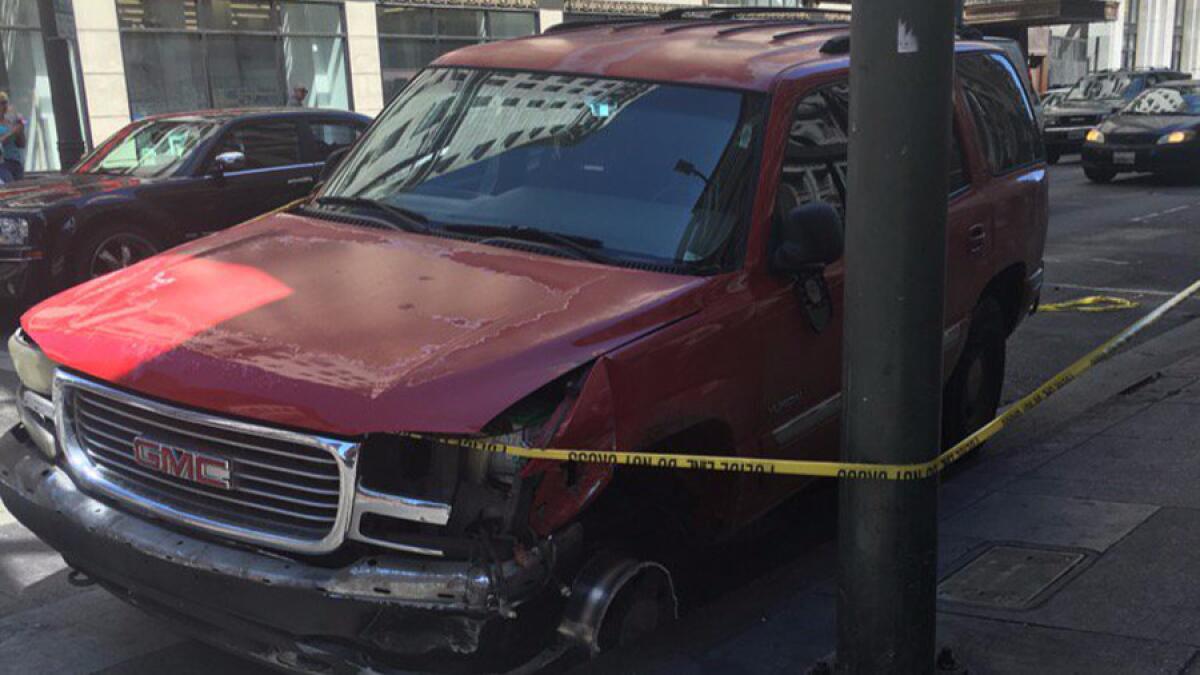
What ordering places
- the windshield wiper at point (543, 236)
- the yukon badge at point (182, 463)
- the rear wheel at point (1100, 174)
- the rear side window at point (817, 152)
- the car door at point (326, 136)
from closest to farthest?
the yukon badge at point (182, 463) → the windshield wiper at point (543, 236) → the rear side window at point (817, 152) → the car door at point (326, 136) → the rear wheel at point (1100, 174)

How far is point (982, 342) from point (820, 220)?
2.39m

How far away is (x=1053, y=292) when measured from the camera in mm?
10828

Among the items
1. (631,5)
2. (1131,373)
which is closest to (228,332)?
(1131,373)

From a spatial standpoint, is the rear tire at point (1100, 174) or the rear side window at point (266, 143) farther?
the rear tire at point (1100, 174)

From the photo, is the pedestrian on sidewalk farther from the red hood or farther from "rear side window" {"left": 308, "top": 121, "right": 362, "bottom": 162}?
the red hood

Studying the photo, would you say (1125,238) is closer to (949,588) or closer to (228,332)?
(949,588)

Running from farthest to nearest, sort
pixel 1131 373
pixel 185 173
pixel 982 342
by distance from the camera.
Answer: pixel 185 173 < pixel 1131 373 < pixel 982 342

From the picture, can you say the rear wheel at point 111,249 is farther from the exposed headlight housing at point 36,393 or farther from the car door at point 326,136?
the exposed headlight housing at point 36,393

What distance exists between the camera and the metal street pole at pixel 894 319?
3.05 m

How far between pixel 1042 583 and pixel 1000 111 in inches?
105

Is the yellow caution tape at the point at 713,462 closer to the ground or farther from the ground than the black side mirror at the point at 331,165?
closer to the ground

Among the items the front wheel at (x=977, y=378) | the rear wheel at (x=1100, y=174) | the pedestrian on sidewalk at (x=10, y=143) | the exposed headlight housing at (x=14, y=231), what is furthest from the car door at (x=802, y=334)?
the rear wheel at (x=1100, y=174)

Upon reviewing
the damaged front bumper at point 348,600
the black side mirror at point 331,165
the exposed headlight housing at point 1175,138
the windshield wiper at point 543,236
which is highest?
the black side mirror at point 331,165

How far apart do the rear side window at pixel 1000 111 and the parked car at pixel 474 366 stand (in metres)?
1.27
